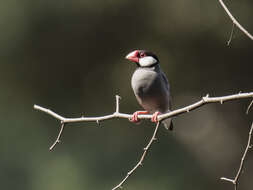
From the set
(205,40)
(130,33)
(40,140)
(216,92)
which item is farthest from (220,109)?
(40,140)

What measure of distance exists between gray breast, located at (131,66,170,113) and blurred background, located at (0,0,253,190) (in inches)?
224

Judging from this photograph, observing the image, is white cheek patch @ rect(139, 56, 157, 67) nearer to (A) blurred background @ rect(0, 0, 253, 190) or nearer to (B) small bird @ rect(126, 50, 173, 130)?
(B) small bird @ rect(126, 50, 173, 130)

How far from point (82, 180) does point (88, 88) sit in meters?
1.74

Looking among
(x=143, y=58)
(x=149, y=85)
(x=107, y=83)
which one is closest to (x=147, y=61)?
(x=143, y=58)

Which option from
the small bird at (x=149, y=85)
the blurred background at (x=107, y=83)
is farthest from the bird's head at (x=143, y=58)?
the blurred background at (x=107, y=83)

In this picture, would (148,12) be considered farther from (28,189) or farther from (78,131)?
(28,189)

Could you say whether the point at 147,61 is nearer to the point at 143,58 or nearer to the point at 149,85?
the point at 143,58

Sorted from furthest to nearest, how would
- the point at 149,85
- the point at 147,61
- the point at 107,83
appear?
the point at 107,83
the point at 147,61
the point at 149,85

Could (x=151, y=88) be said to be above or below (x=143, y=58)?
below

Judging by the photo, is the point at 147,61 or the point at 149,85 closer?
the point at 149,85

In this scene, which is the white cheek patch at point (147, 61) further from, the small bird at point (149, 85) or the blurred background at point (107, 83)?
the blurred background at point (107, 83)

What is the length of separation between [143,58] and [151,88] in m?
0.33

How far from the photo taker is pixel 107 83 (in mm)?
11211

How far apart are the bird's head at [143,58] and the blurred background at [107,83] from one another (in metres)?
5.56
